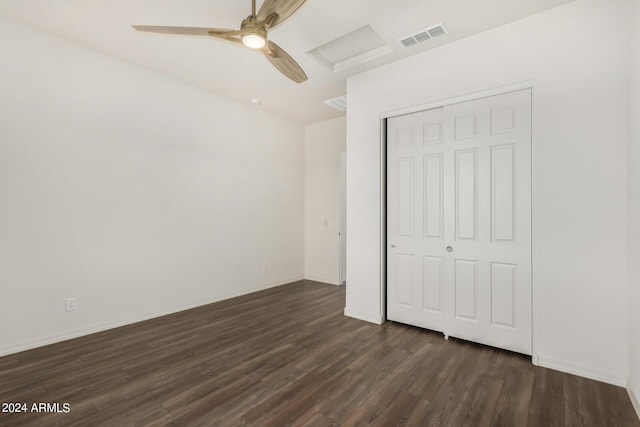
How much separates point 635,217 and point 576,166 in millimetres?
558

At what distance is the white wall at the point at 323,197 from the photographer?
5.67 m

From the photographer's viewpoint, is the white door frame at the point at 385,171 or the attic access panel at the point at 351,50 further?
the attic access panel at the point at 351,50

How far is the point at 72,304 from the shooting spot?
3.21m

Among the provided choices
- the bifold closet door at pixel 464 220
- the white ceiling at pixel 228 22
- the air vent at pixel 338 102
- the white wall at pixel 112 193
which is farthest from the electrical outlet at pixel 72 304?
the air vent at pixel 338 102

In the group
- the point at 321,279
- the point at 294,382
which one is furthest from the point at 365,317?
the point at 321,279

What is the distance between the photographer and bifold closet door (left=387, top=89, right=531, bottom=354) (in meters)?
A: 2.81

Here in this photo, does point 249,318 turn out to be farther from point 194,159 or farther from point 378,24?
point 378,24

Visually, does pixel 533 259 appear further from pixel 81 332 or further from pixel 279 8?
pixel 81 332

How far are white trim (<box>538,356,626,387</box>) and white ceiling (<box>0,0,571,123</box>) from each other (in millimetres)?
3026

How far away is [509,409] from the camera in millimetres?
2061

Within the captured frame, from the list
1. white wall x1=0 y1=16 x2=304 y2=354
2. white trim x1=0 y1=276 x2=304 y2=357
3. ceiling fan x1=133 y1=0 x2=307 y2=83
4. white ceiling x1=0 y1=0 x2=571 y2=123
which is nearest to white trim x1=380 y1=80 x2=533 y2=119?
white ceiling x1=0 y1=0 x2=571 y2=123

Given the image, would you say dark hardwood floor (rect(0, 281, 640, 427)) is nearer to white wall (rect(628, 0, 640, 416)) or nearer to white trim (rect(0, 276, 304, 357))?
white trim (rect(0, 276, 304, 357))

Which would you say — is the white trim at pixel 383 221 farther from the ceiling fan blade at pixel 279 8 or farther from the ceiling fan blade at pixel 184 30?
the ceiling fan blade at pixel 184 30

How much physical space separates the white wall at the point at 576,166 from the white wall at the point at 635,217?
3.6 inches
